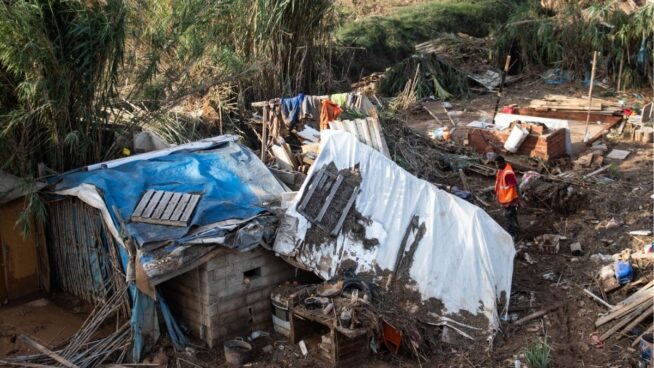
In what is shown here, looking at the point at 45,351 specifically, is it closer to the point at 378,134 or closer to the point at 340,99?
the point at 378,134

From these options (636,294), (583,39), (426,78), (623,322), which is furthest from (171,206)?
(583,39)

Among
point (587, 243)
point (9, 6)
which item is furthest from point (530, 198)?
point (9, 6)

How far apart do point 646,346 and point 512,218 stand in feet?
11.0

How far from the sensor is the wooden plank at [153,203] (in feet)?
28.0

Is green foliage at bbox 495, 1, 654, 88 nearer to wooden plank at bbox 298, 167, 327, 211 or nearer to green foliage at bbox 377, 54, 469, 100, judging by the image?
green foliage at bbox 377, 54, 469, 100

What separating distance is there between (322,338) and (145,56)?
496 cm

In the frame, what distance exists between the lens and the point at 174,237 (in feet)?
26.9

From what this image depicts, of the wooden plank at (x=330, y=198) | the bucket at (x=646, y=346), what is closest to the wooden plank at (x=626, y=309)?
the bucket at (x=646, y=346)

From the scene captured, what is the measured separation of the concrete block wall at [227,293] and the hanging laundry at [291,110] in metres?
3.34

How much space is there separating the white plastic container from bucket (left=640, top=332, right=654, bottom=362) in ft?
20.7

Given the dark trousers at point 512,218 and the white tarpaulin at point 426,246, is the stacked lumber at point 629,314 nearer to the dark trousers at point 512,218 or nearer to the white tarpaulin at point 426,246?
the white tarpaulin at point 426,246

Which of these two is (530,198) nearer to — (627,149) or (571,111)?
(627,149)

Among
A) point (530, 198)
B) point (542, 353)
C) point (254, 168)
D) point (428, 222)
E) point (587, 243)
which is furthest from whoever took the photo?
point (530, 198)

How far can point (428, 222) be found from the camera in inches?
346
